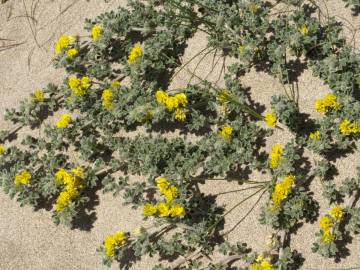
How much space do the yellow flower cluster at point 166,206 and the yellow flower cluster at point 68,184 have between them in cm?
70

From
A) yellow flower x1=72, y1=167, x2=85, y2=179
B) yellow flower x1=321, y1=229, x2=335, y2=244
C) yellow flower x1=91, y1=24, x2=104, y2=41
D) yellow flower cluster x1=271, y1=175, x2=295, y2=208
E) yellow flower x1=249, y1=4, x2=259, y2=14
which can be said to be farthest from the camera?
yellow flower x1=91, y1=24, x2=104, y2=41

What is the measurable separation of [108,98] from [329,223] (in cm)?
214

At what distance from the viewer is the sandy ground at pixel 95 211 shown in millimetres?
3984

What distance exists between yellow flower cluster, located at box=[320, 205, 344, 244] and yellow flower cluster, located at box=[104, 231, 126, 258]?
1.56 m

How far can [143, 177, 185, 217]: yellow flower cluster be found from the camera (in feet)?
12.9

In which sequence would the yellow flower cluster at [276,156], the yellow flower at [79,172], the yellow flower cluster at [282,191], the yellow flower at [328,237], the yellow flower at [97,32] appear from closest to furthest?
1. the yellow flower at [328,237]
2. the yellow flower cluster at [282,191]
3. the yellow flower cluster at [276,156]
4. the yellow flower at [79,172]
5. the yellow flower at [97,32]

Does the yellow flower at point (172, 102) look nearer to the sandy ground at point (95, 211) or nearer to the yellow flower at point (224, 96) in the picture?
the yellow flower at point (224, 96)

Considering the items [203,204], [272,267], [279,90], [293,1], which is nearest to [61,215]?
[203,204]

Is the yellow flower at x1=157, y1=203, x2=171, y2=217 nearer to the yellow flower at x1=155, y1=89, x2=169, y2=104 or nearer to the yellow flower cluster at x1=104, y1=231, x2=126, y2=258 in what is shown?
the yellow flower cluster at x1=104, y1=231, x2=126, y2=258

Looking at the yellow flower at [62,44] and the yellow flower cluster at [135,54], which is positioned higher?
the yellow flower at [62,44]

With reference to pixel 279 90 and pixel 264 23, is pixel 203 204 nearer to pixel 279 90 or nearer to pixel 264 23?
pixel 279 90

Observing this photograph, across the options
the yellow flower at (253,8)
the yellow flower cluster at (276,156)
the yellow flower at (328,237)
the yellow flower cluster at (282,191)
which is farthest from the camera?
the yellow flower at (253,8)

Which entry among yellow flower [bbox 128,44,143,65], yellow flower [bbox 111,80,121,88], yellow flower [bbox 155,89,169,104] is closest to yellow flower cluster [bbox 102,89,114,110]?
yellow flower [bbox 111,80,121,88]

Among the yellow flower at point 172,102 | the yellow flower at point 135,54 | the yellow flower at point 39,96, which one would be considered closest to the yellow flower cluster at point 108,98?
the yellow flower at point 135,54
